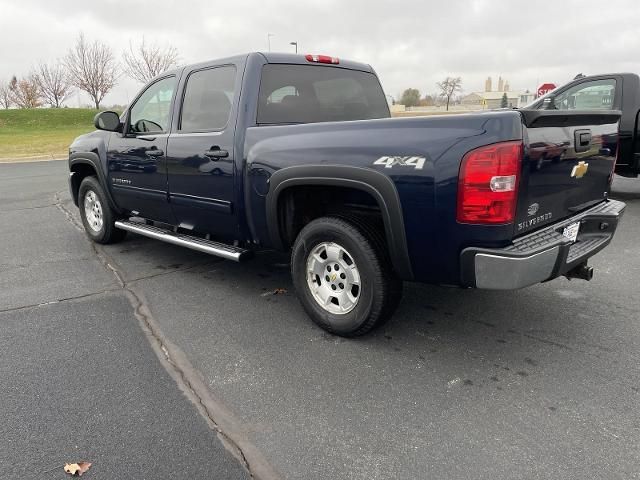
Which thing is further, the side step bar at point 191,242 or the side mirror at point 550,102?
the side mirror at point 550,102

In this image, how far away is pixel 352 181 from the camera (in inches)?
117

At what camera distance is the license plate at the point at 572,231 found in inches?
119

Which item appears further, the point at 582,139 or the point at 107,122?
the point at 107,122

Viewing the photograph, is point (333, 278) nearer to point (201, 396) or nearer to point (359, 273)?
point (359, 273)

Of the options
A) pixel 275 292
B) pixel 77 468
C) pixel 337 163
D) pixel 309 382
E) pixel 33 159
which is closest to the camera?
pixel 77 468

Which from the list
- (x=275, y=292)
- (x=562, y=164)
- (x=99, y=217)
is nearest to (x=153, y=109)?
(x=99, y=217)

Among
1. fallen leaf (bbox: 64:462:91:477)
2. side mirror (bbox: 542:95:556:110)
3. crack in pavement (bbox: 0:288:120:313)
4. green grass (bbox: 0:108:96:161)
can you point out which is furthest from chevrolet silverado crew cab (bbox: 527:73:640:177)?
green grass (bbox: 0:108:96:161)

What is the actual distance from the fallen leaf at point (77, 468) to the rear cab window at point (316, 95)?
2569mm

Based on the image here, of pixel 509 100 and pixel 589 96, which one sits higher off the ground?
pixel 509 100

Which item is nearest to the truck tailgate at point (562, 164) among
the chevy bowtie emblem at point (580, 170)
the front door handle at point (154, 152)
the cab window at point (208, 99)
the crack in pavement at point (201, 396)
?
the chevy bowtie emblem at point (580, 170)

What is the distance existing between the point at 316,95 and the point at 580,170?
2.15m

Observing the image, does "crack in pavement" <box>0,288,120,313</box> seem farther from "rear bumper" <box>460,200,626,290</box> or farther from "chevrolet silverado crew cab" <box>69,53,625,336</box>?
"rear bumper" <box>460,200,626,290</box>

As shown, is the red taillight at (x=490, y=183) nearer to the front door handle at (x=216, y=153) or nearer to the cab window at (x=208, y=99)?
the front door handle at (x=216, y=153)

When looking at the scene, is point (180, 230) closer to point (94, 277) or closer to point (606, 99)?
point (94, 277)
